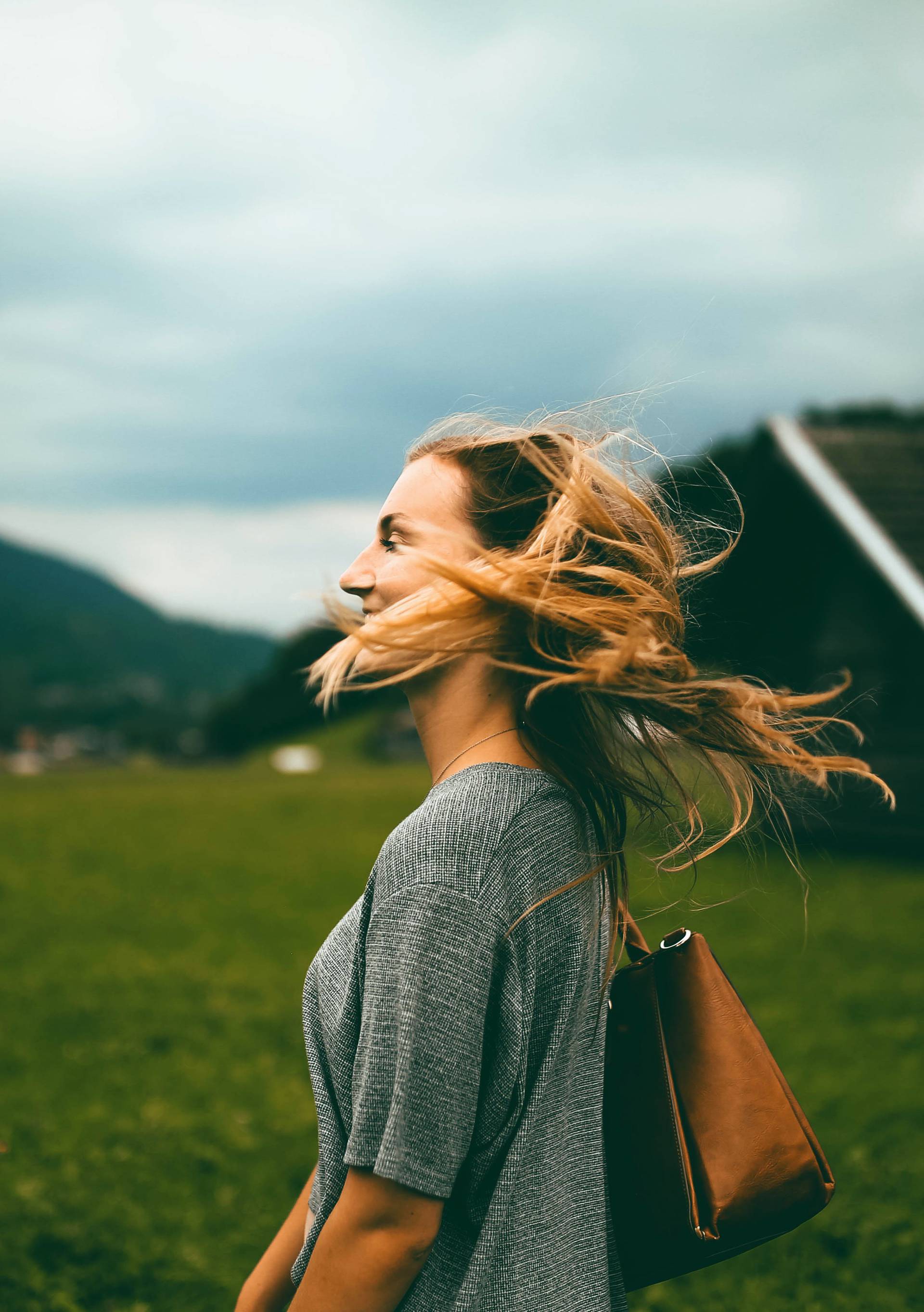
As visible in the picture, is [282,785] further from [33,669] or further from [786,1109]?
[33,669]

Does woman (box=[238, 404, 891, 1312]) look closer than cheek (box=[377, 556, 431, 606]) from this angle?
Yes

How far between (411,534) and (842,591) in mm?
14442

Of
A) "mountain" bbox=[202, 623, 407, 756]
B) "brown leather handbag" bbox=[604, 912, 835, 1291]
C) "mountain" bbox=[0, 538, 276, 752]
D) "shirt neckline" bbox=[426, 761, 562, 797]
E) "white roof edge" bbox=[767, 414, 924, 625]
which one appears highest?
"mountain" bbox=[0, 538, 276, 752]

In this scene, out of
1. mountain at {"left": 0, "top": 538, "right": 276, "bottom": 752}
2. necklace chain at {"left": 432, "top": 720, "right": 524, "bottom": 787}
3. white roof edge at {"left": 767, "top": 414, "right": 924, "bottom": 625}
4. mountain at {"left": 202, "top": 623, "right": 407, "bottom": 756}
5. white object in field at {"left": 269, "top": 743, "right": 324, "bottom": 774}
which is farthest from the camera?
mountain at {"left": 0, "top": 538, "right": 276, "bottom": 752}

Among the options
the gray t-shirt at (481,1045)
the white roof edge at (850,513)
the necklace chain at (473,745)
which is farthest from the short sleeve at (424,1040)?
the white roof edge at (850,513)

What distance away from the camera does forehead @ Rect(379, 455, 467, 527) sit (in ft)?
5.25

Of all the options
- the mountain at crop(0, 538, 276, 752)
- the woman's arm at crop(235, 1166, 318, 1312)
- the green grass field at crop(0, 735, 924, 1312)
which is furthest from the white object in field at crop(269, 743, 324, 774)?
the woman's arm at crop(235, 1166, 318, 1312)

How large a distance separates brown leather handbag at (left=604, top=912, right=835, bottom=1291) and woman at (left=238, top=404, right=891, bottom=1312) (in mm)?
50

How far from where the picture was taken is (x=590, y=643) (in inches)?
58.1

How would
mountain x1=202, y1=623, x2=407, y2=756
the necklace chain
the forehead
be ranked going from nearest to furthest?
the necklace chain < the forehead < mountain x1=202, y1=623, x2=407, y2=756

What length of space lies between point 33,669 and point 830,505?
107 metres

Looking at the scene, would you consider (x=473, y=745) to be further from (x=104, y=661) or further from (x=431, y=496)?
(x=104, y=661)

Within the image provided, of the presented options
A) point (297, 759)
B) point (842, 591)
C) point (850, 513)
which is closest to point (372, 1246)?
point (850, 513)

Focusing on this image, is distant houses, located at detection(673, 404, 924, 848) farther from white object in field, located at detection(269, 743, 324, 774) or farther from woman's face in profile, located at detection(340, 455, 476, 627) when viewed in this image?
→ white object in field, located at detection(269, 743, 324, 774)
